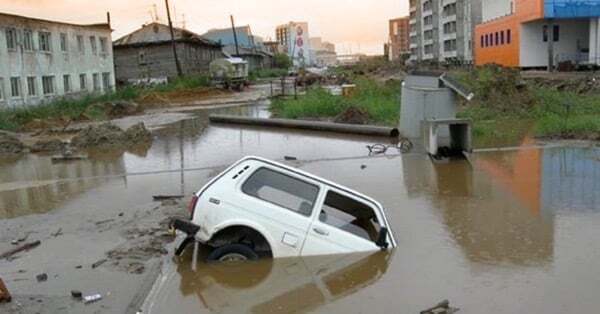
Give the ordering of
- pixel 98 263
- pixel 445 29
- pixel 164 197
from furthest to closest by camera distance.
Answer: pixel 445 29
pixel 164 197
pixel 98 263

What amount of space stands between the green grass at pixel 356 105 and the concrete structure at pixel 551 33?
53.5 feet

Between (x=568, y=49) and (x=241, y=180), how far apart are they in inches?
1771

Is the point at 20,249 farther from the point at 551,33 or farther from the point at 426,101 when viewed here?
the point at 551,33

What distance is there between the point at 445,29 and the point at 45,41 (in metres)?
69.7

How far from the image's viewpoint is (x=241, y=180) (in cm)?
854

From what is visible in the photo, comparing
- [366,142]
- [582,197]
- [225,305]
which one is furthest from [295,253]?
[366,142]

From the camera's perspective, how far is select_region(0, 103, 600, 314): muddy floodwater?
24.9ft

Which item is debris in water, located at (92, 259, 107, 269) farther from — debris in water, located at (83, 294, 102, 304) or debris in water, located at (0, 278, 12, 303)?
debris in water, located at (0, 278, 12, 303)

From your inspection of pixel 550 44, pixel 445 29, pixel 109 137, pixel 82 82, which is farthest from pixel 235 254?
pixel 445 29

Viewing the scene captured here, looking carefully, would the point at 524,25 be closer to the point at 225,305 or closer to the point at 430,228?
the point at 430,228

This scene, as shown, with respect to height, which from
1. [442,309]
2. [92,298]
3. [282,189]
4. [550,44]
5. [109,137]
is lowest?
[442,309]

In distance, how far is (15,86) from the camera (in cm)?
3697

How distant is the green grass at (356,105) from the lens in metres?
27.0

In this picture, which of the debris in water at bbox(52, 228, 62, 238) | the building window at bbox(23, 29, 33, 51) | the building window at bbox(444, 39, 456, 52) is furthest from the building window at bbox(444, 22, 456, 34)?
the debris in water at bbox(52, 228, 62, 238)
